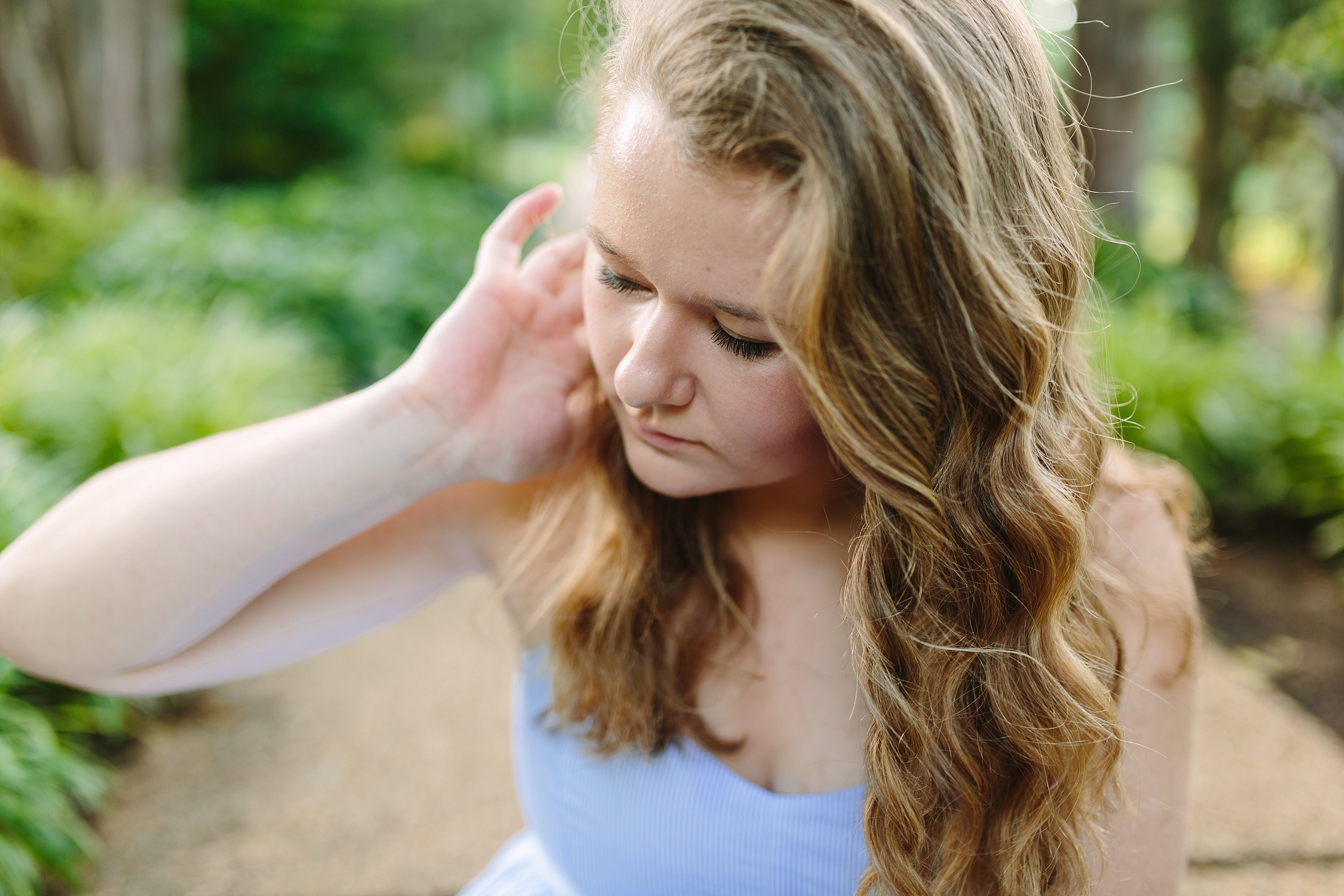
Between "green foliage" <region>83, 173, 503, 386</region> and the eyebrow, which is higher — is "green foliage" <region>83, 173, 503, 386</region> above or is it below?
below

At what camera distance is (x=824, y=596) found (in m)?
1.48

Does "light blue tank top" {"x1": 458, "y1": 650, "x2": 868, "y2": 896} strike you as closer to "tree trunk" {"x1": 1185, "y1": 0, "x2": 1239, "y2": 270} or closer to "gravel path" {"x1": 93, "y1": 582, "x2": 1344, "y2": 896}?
"gravel path" {"x1": 93, "y1": 582, "x2": 1344, "y2": 896}

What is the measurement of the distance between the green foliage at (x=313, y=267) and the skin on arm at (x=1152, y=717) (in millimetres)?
5524

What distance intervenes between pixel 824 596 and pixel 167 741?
2804 mm

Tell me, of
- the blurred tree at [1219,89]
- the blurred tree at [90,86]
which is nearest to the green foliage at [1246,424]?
the blurred tree at [1219,89]

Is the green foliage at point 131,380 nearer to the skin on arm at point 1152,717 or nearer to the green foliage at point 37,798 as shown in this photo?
the green foliage at point 37,798

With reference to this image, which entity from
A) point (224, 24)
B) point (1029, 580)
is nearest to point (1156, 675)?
point (1029, 580)

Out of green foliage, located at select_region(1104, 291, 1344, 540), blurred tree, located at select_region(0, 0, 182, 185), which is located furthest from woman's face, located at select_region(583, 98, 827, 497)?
blurred tree, located at select_region(0, 0, 182, 185)

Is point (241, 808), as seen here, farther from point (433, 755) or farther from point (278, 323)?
point (278, 323)

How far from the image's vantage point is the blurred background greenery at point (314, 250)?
3324 mm

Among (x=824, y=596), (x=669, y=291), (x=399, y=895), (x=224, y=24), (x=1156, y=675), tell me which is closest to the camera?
(x=669, y=291)

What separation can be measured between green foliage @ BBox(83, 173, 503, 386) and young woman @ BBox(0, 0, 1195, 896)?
4.96m

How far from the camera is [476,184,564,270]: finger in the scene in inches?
61.3

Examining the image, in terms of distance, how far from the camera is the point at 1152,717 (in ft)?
4.34
